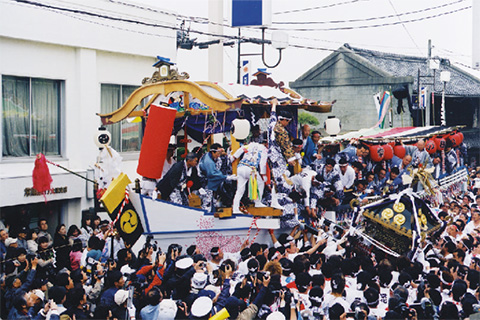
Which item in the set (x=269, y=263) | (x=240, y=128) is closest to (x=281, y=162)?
(x=240, y=128)

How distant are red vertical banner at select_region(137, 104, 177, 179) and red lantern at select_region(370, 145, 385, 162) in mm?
4837

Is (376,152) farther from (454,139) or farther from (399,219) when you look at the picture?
(454,139)

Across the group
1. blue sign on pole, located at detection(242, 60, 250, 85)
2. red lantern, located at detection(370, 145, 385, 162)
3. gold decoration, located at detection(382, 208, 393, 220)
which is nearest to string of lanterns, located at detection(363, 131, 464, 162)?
red lantern, located at detection(370, 145, 385, 162)

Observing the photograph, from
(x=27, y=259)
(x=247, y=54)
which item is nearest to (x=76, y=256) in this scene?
(x=27, y=259)

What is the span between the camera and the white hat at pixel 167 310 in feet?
20.2

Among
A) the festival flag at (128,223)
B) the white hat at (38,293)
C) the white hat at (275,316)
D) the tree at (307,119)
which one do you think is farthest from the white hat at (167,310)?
the tree at (307,119)

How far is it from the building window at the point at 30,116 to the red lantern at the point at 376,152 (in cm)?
778

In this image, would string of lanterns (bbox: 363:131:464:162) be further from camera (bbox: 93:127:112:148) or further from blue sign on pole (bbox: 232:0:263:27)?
camera (bbox: 93:127:112:148)

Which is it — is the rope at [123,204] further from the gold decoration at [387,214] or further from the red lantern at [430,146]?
the red lantern at [430,146]

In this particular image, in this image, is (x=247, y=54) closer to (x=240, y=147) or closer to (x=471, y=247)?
(x=240, y=147)

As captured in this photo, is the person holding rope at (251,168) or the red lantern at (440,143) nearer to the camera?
the person holding rope at (251,168)

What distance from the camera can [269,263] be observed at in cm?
Answer: 725

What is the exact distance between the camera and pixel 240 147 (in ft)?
34.9

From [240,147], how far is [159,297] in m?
4.87
